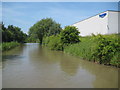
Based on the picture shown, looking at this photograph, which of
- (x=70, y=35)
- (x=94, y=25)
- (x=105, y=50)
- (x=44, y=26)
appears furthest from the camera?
(x=44, y=26)

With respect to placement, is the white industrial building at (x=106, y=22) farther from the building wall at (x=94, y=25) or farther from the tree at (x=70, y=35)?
the tree at (x=70, y=35)

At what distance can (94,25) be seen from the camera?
21.5 m

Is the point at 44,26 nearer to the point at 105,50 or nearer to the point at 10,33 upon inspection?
the point at 10,33

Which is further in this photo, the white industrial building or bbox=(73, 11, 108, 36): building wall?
bbox=(73, 11, 108, 36): building wall

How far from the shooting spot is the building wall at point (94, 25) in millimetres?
18781

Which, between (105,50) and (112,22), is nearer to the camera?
(105,50)

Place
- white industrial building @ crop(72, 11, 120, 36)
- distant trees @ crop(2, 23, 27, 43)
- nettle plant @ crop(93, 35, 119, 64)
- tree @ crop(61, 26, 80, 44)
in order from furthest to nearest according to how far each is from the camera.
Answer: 1. distant trees @ crop(2, 23, 27, 43)
2. white industrial building @ crop(72, 11, 120, 36)
3. tree @ crop(61, 26, 80, 44)
4. nettle plant @ crop(93, 35, 119, 64)

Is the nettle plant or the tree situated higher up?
the tree

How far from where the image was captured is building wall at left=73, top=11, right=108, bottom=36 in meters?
18.8

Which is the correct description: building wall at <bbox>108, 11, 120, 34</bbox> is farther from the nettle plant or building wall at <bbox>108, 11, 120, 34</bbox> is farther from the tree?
the nettle plant

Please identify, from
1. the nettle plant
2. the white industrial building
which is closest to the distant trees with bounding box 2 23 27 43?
the white industrial building

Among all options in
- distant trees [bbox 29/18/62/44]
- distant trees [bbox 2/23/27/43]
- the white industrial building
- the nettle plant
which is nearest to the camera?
the nettle plant

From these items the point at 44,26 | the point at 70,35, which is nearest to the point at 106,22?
the point at 70,35

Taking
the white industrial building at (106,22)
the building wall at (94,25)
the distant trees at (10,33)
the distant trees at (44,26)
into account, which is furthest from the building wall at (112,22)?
the distant trees at (10,33)
